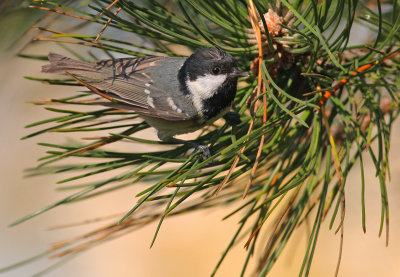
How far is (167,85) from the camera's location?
1342 mm

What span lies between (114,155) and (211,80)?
1.29ft

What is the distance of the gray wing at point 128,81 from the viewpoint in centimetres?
115

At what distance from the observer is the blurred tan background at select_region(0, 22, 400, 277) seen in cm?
194

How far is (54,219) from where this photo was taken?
117 inches

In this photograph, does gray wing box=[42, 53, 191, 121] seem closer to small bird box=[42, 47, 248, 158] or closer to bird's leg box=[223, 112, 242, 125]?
small bird box=[42, 47, 248, 158]

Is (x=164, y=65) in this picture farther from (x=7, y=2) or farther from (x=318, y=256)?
(x=318, y=256)

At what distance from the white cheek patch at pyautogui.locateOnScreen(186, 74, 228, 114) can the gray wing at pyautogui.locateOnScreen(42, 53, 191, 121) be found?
50 millimetres

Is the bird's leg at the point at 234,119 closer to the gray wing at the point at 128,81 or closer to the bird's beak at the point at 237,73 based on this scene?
the bird's beak at the point at 237,73

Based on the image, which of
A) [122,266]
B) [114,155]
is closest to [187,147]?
[114,155]

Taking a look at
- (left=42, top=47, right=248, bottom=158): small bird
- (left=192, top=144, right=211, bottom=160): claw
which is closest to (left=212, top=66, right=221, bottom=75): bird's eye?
(left=42, top=47, right=248, bottom=158): small bird

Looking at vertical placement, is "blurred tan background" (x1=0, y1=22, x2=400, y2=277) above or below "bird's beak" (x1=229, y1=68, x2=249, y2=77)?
below

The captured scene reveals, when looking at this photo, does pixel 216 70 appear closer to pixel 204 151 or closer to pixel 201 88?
pixel 201 88

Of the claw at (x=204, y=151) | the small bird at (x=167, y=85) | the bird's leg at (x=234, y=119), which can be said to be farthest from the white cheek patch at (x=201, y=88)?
the claw at (x=204, y=151)

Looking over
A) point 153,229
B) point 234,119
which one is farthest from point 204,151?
point 153,229
